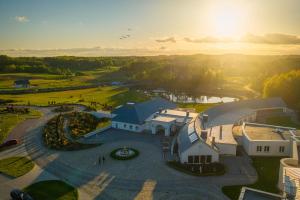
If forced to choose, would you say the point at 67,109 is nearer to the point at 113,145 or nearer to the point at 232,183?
the point at 113,145

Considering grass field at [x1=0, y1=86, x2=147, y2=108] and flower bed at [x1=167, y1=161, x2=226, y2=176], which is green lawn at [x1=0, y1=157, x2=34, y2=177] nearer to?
flower bed at [x1=167, y1=161, x2=226, y2=176]

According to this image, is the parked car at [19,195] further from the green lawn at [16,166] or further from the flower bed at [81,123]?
the flower bed at [81,123]

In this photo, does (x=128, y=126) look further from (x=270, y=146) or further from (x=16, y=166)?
(x=270, y=146)

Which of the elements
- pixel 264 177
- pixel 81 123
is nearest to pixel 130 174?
pixel 264 177

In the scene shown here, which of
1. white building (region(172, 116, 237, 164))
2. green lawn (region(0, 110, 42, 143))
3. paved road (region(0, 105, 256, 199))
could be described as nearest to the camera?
paved road (region(0, 105, 256, 199))

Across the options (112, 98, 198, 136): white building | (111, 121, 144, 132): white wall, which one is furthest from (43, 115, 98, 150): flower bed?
(112, 98, 198, 136): white building

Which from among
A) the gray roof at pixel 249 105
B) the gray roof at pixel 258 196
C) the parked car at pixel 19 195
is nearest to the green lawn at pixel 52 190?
the parked car at pixel 19 195
